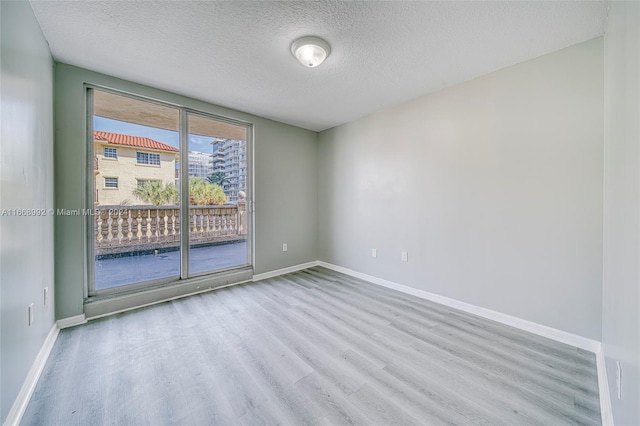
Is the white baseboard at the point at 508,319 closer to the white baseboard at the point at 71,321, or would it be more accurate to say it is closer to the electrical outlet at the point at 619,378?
the electrical outlet at the point at 619,378

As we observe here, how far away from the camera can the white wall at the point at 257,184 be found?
2277 millimetres

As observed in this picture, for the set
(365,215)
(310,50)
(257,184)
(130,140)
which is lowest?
(365,215)

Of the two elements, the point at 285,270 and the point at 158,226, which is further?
the point at 285,270

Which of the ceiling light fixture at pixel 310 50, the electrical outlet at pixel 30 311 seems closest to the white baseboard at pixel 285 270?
the electrical outlet at pixel 30 311

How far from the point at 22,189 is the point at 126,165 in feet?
4.28

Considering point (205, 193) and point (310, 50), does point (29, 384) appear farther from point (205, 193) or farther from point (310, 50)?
point (310, 50)

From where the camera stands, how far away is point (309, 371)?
169 centimetres

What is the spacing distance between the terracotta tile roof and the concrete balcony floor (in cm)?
127

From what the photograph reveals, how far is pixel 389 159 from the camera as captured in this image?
10.9 feet

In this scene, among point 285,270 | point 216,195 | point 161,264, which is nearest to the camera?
point 161,264

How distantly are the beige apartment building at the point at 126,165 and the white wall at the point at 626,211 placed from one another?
3.67 metres

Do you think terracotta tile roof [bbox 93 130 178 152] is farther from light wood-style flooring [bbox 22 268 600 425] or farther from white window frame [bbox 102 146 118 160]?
light wood-style flooring [bbox 22 268 600 425]

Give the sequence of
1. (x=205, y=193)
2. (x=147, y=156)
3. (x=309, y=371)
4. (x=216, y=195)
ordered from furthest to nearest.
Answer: (x=216, y=195) → (x=205, y=193) → (x=147, y=156) → (x=309, y=371)

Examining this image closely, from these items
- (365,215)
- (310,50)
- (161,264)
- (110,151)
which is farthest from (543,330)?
(110,151)
